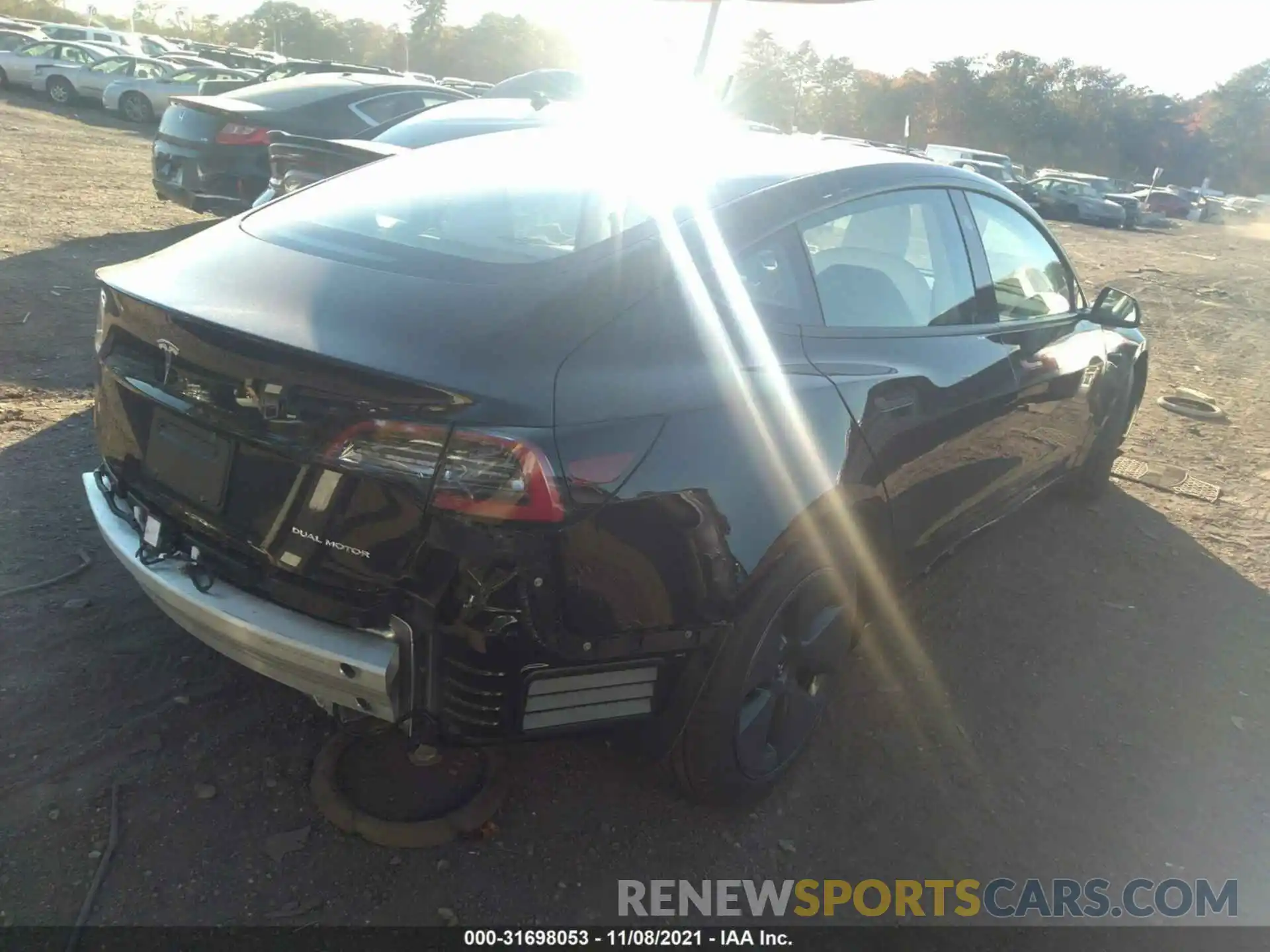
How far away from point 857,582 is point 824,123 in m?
62.7

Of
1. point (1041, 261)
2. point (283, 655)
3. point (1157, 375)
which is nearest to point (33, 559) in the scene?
point (283, 655)

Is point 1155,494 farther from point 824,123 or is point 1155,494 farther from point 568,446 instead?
point 824,123

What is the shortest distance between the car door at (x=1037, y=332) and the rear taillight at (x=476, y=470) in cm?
220

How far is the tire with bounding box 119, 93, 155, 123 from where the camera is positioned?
68.2 ft

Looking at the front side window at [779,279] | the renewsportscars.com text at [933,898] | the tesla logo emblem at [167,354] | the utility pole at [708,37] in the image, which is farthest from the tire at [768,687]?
the utility pole at [708,37]

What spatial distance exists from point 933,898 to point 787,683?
658 mm

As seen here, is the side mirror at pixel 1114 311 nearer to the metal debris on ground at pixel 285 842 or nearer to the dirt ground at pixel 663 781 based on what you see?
the dirt ground at pixel 663 781

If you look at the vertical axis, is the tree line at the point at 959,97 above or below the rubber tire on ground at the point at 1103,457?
above

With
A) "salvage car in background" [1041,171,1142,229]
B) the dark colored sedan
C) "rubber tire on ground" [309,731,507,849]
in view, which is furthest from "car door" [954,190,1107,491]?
"salvage car in background" [1041,171,1142,229]

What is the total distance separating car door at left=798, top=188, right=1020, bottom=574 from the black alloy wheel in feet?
1.43

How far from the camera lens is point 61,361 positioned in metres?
5.19

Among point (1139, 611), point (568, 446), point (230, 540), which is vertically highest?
point (568, 446)

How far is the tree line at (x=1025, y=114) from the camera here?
60906mm

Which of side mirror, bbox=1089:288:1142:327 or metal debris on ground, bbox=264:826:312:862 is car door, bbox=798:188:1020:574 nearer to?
side mirror, bbox=1089:288:1142:327
